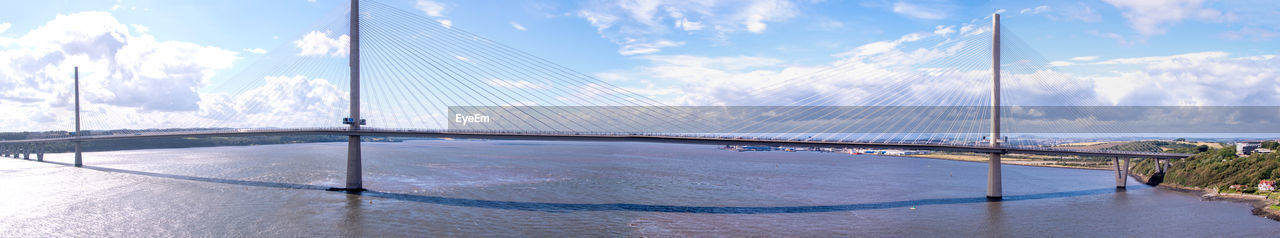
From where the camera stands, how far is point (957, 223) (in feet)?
89.8

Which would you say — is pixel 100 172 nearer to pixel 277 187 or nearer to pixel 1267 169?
pixel 277 187

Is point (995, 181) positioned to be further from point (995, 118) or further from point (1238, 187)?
point (1238, 187)

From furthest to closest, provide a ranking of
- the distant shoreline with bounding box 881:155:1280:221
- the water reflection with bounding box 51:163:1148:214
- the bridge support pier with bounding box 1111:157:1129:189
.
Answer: the bridge support pier with bounding box 1111:157:1129:189
the distant shoreline with bounding box 881:155:1280:221
the water reflection with bounding box 51:163:1148:214

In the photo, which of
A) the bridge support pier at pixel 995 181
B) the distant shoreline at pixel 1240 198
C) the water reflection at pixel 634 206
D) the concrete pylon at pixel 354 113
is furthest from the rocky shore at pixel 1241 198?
the concrete pylon at pixel 354 113

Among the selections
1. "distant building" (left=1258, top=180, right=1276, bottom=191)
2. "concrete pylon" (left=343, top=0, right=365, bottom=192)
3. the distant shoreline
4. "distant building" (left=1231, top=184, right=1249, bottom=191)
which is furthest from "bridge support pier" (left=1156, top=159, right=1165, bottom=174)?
"concrete pylon" (left=343, top=0, right=365, bottom=192)

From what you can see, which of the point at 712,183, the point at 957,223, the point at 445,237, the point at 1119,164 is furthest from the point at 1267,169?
the point at 445,237

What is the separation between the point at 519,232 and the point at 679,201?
12409 millimetres

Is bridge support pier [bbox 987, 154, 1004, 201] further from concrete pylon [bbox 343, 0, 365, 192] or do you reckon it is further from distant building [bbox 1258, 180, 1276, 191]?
concrete pylon [bbox 343, 0, 365, 192]

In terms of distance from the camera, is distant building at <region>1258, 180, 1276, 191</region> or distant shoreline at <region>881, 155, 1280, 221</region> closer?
distant shoreline at <region>881, 155, 1280, 221</region>

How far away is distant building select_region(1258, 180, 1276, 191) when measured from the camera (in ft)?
121

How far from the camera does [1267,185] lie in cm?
3706

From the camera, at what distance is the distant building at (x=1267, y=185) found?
121 ft

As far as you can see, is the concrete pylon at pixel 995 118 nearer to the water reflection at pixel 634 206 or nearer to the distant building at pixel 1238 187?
the water reflection at pixel 634 206

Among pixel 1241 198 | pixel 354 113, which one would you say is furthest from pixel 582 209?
pixel 1241 198
